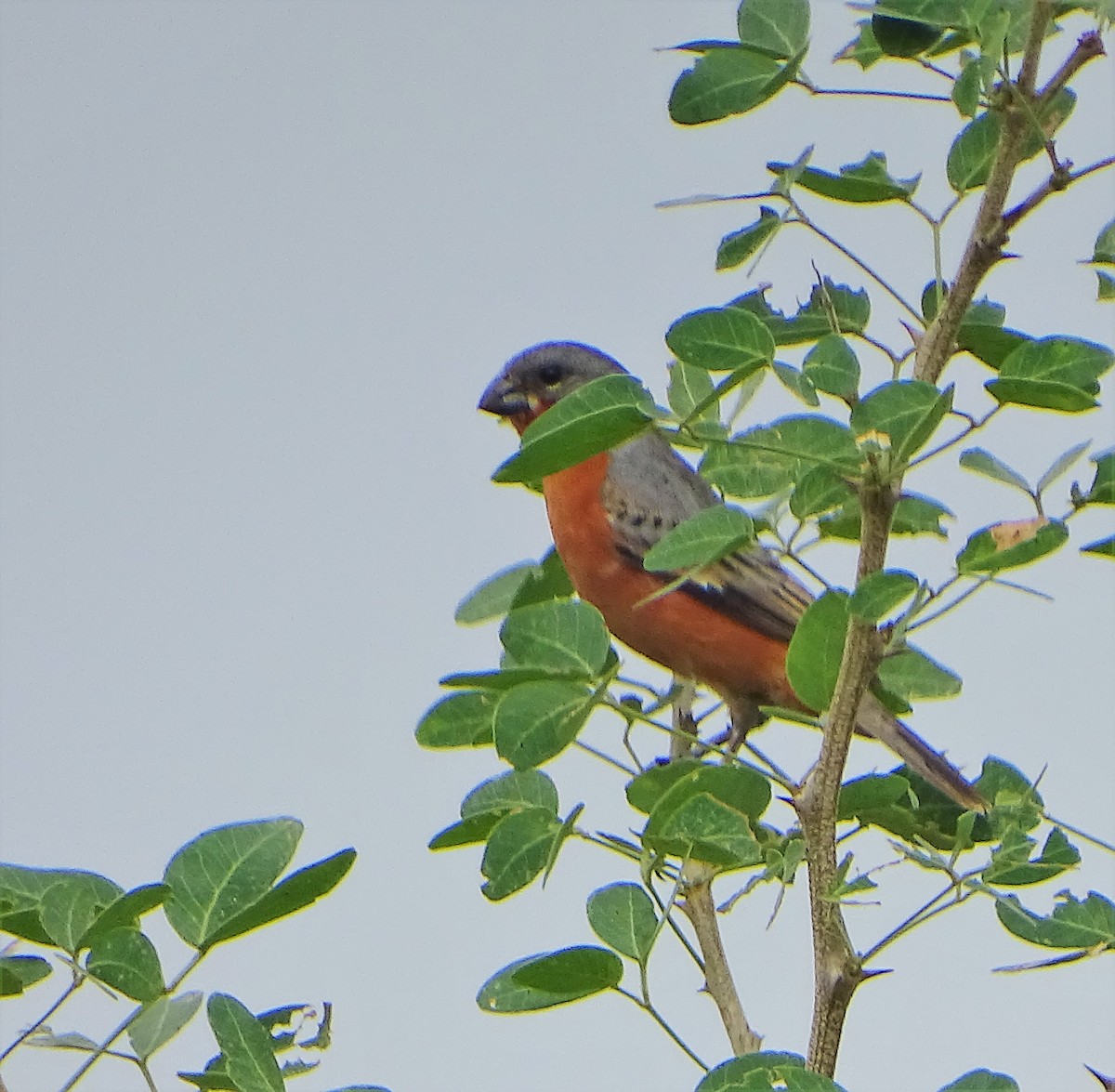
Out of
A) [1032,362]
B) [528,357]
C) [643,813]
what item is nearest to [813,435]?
[1032,362]

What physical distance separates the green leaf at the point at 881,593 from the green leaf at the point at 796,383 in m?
0.32

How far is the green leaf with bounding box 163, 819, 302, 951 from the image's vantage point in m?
1.52

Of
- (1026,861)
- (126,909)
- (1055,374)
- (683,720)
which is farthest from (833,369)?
(683,720)

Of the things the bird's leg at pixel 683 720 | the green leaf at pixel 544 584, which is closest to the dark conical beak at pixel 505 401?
the bird's leg at pixel 683 720

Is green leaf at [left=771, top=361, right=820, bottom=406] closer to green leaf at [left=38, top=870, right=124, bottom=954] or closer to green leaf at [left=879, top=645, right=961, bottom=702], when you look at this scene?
green leaf at [left=879, top=645, right=961, bottom=702]

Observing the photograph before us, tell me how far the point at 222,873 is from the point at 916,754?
5.61 feet

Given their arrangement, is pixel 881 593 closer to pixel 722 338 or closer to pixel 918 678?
pixel 722 338

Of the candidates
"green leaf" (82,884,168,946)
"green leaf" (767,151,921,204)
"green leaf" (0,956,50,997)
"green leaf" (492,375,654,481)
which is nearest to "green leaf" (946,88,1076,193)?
"green leaf" (767,151,921,204)

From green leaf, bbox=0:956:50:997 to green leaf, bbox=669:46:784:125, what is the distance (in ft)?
3.59

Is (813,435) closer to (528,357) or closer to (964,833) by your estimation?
(964,833)

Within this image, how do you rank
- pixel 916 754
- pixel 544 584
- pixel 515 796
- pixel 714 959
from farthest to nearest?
1. pixel 916 754
2. pixel 544 584
3. pixel 714 959
4. pixel 515 796

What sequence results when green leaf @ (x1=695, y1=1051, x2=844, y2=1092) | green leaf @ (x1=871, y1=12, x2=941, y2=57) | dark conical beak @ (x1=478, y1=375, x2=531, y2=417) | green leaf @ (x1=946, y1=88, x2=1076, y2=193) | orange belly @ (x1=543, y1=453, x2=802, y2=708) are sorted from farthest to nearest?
dark conical beak @ (x1=478, y1=375, x2=531, y2=417) < orange belly @ (x1=543, y1=453, x2=802, y2=708) < green leaf @ (x1=946, y1=88, x2=1076, y2=193) < green leaf @ (x1=871, y1=12, x2=941, y2=57) < green leaf @ (x1=695, y1=1051, x2=844, y2=1092)

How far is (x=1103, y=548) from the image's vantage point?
5.31ft

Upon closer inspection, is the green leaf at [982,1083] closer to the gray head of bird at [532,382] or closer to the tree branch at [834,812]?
the tree branch at [834,812]
